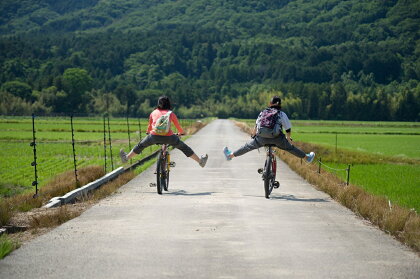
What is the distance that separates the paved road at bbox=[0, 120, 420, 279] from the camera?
6496 millimetres

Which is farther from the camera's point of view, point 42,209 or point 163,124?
point 163,124

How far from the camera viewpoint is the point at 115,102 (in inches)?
7667

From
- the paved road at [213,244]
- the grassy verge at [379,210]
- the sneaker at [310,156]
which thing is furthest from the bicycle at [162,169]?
the grassy verge at [379,210]

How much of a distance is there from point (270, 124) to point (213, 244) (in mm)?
5361

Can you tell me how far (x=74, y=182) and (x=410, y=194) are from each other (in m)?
8.78

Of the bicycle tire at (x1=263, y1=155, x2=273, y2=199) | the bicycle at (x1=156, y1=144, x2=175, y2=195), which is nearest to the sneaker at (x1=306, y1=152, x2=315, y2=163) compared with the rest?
the bicycle tire at (x1=263, y1=155, x2=273, y2=199)

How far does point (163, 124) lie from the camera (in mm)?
13352

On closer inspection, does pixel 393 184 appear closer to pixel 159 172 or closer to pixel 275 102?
pixel 275 102

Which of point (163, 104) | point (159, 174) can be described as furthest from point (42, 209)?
point (163, 104)

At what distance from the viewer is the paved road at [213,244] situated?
650cm

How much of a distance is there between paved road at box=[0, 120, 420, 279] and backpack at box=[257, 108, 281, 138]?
141 centimetres

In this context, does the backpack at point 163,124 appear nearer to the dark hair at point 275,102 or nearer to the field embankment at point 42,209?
the field embankment at point 42,209

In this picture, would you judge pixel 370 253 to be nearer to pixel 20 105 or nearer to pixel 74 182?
pixel 74 182

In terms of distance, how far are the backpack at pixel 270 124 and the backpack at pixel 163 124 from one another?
6.73ft
